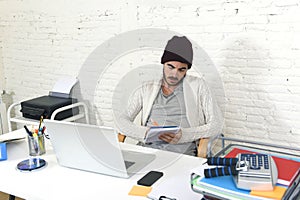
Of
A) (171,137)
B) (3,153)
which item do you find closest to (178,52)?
(171,137)

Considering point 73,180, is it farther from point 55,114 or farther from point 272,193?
point 55,114

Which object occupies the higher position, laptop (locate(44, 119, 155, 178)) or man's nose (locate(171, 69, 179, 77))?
man's nose (locate(171, 69, 179, 77))

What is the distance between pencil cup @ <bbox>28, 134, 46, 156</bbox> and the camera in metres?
1.81

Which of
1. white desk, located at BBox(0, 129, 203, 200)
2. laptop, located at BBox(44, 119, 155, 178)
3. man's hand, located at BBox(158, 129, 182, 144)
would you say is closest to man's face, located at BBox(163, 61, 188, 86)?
man's hand, located at BBox(158, 129, 182, 144)

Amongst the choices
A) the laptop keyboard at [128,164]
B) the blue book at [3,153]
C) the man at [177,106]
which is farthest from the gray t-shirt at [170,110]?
the blue book at [3,153]

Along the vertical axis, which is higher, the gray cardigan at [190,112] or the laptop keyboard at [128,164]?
the gray cardigan at [190,112]

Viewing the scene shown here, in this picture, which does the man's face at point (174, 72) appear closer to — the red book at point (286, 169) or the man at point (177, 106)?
the man at point (177, 106)

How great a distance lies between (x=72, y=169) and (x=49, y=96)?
6.08 feet

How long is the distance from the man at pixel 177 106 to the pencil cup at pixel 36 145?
23.8 inches

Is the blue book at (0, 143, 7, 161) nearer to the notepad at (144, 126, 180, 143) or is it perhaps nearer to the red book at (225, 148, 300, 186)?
the notepad at (144, 126, 180, 143)

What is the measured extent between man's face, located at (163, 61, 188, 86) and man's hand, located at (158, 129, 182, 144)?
0.37 meters

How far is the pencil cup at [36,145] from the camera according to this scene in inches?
71.3

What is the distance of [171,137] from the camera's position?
2.08 m

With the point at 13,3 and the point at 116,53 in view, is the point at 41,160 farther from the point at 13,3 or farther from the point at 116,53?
the point at 13,3
